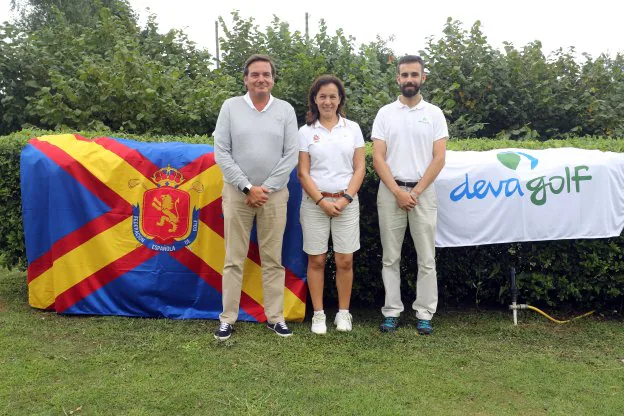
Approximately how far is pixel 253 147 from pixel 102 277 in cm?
172

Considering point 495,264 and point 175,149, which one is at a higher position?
point 175,149

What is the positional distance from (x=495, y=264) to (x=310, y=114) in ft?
6.63

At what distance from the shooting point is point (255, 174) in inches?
169

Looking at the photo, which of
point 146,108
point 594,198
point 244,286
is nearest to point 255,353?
point 244,286

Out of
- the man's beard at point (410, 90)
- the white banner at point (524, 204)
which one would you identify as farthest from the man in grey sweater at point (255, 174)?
the white banner at point (524, 204)

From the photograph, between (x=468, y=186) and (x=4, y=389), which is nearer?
(x=4, y=389)

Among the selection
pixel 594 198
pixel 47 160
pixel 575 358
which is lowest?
pixel 575 358

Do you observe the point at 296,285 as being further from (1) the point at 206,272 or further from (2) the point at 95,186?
(2) the point at 95,186

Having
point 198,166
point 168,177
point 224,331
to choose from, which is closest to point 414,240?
point 224,331

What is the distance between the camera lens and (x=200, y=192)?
475cm

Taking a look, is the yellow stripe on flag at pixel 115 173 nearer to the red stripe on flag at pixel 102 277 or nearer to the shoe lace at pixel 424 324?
the red stripe on flag at pixel 102 277

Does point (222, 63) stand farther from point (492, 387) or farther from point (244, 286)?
point (492, 387)

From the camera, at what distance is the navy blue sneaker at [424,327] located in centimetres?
450

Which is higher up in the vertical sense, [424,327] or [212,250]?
[212,250]
